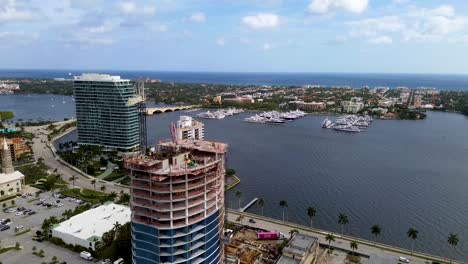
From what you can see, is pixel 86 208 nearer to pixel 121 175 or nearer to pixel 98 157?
pixel 121 175

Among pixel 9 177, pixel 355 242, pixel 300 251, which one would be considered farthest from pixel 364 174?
pixel 9 177

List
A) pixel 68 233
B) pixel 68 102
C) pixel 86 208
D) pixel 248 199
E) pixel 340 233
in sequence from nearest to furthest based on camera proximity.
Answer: pixel 68 233
pixel 340 233
pixel 86 208
pixel 248 199
pixel 68 102

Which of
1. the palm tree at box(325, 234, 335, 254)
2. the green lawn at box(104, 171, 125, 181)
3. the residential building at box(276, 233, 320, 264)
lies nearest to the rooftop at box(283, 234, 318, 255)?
the residential building at box(276, 233, 320, 264)

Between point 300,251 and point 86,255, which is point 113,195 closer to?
point 86,255

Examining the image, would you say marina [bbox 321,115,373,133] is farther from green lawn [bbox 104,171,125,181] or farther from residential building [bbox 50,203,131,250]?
residential building [bbox 50,203,131,250]

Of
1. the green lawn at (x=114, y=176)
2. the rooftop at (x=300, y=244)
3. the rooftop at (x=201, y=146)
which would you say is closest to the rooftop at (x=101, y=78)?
the green lawn at (x=114, y=176)

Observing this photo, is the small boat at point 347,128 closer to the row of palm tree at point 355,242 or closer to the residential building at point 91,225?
the row of palm tree at point 355,242

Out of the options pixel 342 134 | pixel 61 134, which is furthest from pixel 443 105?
pixel 61 134

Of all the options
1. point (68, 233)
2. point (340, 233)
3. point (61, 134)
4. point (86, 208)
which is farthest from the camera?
point (61, 134)
